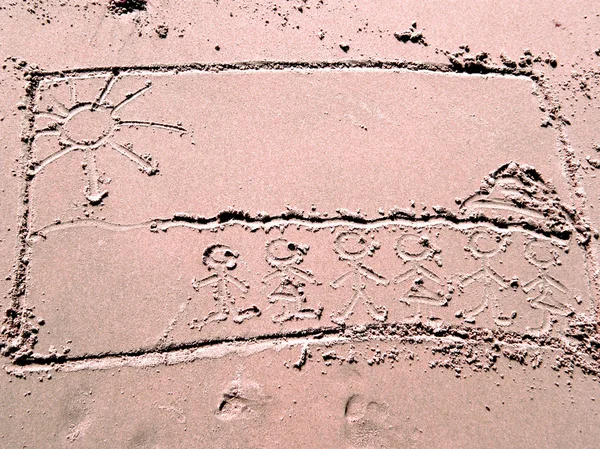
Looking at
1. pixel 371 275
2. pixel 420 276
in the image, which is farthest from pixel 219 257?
pixel 420 276

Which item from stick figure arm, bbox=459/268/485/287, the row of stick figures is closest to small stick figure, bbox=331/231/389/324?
the row of stick figures

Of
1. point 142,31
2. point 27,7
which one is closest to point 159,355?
point 142,31

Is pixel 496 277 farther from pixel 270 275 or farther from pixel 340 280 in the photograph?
pixel 270 275

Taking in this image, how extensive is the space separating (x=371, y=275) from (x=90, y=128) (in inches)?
81.6

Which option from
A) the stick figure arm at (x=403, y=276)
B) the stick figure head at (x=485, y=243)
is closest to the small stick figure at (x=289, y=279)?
the stick figure arm at (x=403, y=276)

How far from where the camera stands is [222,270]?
3090mm

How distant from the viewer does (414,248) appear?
3186 mm

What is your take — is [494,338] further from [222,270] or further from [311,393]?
[222,270]

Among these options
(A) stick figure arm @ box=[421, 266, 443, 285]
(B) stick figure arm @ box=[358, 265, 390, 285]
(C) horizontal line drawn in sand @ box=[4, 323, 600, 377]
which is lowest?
(C) horizontal line drawn in sand @ box=[4, 323, 600, 377]

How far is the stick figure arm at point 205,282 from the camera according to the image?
120 inches

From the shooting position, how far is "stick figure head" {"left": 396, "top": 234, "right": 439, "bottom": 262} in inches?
125

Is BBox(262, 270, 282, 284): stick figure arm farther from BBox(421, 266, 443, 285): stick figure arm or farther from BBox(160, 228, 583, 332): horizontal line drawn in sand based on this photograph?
BBox(421, 266, 443, 285): stick figure arm

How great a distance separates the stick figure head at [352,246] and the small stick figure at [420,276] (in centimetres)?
18

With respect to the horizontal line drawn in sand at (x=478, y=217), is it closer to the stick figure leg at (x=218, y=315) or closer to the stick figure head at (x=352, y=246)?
the stick figure head at (x=352, y=246)
